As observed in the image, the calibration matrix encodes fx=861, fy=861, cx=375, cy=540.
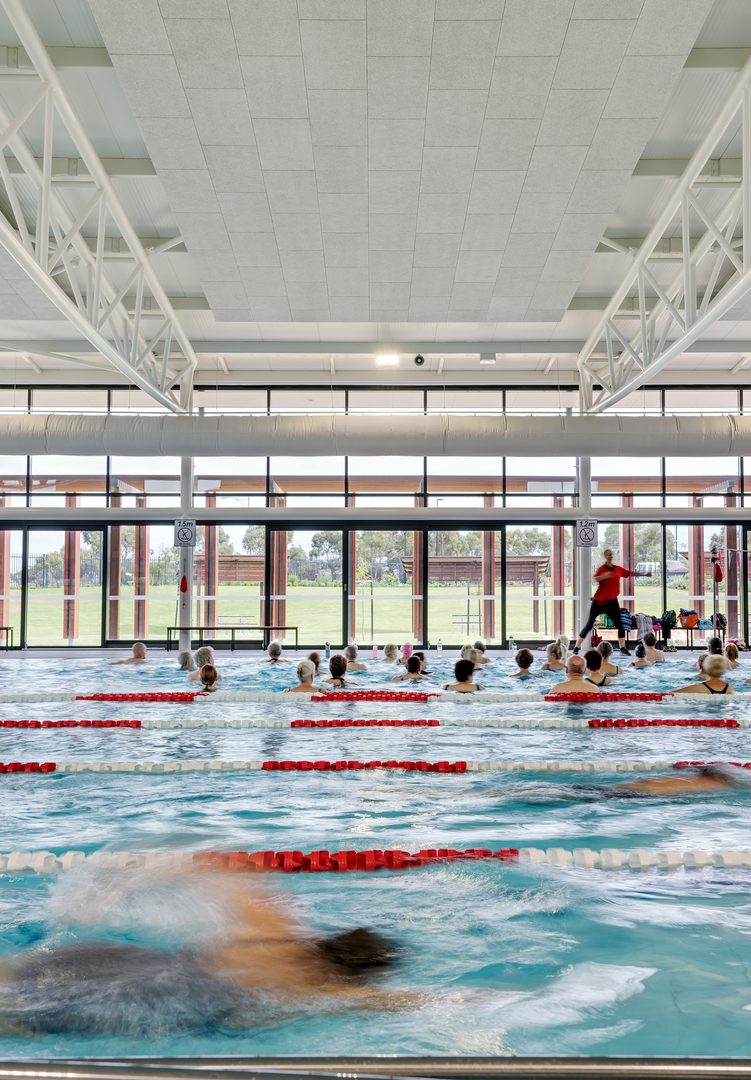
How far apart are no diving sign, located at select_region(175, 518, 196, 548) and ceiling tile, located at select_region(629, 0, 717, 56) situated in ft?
38.7

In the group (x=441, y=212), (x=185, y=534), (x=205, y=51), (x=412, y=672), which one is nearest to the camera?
(x=205, y=51)

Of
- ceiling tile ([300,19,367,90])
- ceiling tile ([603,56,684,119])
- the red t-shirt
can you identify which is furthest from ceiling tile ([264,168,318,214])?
the red t-shirt

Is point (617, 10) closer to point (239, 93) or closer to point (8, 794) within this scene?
point (239, 93)

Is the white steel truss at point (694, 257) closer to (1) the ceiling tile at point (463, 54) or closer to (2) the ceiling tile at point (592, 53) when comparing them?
(2) the ceiling tile at point (592, 53)

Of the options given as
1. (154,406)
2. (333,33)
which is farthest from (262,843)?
(154,406)

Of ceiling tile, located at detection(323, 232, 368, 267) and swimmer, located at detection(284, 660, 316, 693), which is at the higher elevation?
ceiling tile, located at detection(323, 232, 368, 267)

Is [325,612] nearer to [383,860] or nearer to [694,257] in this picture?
[694,257]

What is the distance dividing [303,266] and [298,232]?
85cm

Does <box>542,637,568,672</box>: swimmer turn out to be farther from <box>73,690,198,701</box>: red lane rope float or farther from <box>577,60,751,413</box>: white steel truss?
<box>73,690,198,701</box>: red lane rope float

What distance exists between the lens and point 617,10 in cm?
520

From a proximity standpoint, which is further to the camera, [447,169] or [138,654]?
[138,654]

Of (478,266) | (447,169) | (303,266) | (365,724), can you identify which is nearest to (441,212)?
(447,169)

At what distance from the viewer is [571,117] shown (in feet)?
21.2

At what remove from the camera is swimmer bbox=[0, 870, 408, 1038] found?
Result: 10.5 ft
